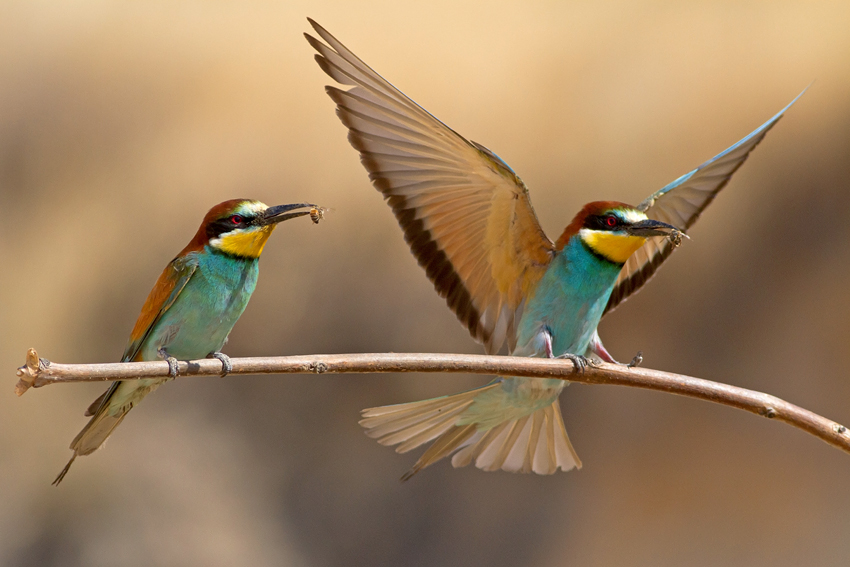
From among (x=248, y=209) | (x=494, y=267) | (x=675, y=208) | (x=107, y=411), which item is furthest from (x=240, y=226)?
(x=675, y=208)

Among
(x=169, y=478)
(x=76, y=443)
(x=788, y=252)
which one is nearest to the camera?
(x=76, y=443)

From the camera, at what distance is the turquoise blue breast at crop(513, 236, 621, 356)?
A: 1.48m

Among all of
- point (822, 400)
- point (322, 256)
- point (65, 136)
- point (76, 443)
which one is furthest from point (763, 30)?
point (76, 443)

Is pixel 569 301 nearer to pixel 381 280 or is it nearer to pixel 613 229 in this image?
pixel 613 229

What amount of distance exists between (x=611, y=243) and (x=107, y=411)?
2.91 feet

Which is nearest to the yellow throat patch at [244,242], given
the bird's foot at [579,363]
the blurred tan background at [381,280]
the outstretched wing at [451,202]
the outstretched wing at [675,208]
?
the outstretched wing at [451,202]

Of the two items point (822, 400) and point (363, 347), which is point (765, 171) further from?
point (363, 347)

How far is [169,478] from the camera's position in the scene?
101 inches

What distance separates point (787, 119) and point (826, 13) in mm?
398

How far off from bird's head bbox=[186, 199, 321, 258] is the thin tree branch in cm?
23

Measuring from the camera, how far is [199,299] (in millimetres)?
1319

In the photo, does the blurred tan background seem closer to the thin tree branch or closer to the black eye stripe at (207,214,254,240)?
the black eye stripe at (207,214,254,240)

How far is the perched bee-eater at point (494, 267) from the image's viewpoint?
1.35 metres

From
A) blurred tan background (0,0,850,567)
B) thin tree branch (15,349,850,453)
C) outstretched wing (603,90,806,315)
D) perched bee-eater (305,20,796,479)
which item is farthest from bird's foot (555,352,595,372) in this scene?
blurred tan background (0,0,850,567)
